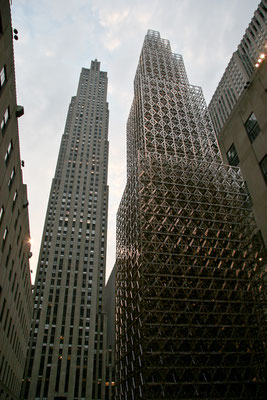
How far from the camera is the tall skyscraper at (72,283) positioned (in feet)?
230

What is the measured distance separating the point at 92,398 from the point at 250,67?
97.7 meters

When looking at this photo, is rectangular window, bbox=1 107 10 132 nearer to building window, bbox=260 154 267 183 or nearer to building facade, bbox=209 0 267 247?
building facade, bbox=209 0 267 247

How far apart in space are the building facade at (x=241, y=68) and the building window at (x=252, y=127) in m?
58.7

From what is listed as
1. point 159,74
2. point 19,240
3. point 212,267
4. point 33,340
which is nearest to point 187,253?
point 212,267

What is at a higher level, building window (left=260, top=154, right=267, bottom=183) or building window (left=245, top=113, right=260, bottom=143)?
building window (left=245, top=113, right=260, bottom=143)

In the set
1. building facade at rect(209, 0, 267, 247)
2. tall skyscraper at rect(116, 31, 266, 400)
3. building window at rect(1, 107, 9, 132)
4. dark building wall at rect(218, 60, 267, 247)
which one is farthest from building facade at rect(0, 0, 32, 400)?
dark building wall at rect(218, 60, 267, 247)

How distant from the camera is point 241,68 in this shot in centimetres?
9212

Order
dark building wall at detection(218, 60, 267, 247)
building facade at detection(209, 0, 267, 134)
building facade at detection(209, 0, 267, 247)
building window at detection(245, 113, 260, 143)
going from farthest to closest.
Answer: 1. building facade at detection(209, 0, 267, 134)
2. building window at detection(245, 113, 260, 143)
3. building facade at detection(209, 0, 267, 247)
4. dark building wall at detection(218, 60, 267, 247)

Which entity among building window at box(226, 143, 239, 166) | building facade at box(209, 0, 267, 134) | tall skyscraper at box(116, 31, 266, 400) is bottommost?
tall skyscraper at box(116, 31, 266, 400)

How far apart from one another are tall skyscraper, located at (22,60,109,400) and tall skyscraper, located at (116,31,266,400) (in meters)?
36.9

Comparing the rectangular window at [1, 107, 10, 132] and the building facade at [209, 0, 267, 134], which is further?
the building facade at [209, 0, 267, 134]

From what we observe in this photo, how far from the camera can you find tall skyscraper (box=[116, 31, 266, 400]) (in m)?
30.2

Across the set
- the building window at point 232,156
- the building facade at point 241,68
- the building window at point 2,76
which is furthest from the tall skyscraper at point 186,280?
the building facade at point 241,68

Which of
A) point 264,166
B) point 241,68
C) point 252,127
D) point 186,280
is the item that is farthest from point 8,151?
point 241,68
